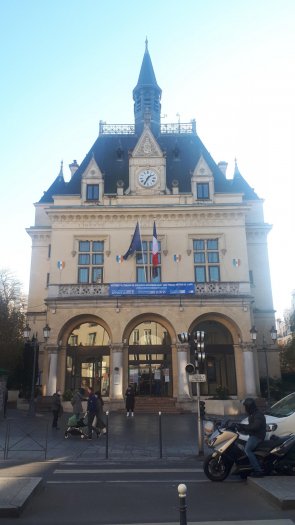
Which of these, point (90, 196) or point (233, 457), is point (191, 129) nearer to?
point (90, 196)

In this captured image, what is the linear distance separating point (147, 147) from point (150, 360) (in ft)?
55.5

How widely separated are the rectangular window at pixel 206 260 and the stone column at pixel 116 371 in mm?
7870

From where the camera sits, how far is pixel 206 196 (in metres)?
35.1

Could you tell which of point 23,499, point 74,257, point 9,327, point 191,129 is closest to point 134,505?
point 23,499

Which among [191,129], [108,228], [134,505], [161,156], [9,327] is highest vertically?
[191,129]

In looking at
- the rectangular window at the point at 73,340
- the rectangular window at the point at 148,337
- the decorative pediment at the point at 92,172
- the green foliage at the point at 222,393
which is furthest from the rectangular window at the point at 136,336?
the decorative pediment at the point at 92,172

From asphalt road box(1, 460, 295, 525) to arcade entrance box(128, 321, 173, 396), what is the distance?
67.4ft

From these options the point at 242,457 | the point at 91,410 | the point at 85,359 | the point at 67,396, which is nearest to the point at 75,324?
the point at 85,359

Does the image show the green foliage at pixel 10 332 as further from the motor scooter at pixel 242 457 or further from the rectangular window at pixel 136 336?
the motor scooter at pixel 242 457

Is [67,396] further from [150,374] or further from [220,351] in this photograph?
[220,351]

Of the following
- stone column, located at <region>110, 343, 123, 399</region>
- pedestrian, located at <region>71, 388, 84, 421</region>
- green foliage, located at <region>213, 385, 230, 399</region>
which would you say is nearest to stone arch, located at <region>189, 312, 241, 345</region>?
green foliage, located at <region>213, 385, 230, 399</region>

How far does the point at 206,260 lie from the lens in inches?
1321

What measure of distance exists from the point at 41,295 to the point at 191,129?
823 inches

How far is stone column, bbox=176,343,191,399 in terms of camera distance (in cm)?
2962
